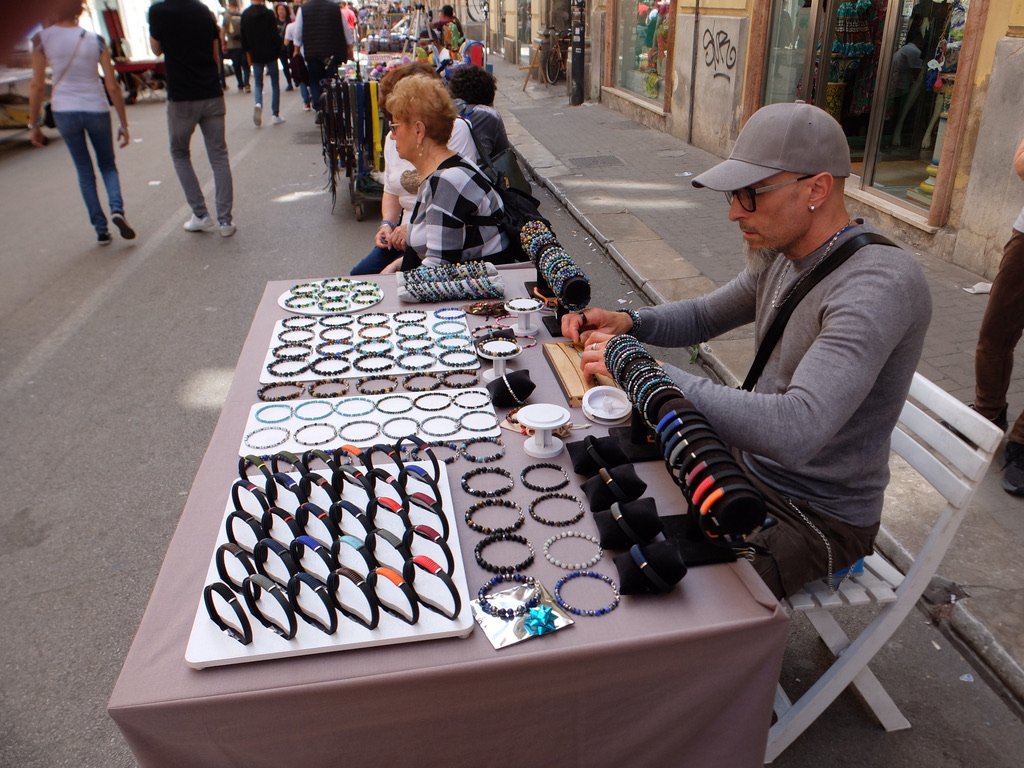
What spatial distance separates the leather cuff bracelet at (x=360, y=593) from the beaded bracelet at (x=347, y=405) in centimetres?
75

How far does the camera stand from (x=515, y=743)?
4.62ft

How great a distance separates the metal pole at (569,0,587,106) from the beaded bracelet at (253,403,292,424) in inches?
479

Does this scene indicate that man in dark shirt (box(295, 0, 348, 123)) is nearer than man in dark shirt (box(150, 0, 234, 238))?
No

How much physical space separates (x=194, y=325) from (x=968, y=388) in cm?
454

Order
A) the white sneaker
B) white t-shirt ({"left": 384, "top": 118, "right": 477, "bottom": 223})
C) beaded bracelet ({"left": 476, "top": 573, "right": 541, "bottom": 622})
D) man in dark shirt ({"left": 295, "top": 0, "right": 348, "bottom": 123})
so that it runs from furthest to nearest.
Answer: man in dark shirt ({"left": 295, "top": 0, "right": 348, "bottom": 123}) < the white sneaker < white t-shirt ({"left": 384, "top": 118, "right": 477, "bottom": 223}) < beaded bracelet ({"left": 476, "top": 573, "right": 541, "bottom": 622})

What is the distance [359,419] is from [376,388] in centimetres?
19

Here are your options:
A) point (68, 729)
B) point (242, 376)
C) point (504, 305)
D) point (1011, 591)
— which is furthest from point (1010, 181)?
point (68, 729)

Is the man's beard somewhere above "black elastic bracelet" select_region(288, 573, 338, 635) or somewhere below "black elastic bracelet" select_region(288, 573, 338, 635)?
above

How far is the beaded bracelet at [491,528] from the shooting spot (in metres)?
1.64

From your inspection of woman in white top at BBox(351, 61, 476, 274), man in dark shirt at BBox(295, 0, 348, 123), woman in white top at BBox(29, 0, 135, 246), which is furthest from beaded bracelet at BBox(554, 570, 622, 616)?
man in dark shirt at BBox(295, 0, 348, 123)

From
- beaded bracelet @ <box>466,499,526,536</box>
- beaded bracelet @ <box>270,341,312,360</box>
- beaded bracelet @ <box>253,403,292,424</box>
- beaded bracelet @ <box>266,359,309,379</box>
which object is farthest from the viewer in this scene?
beaded bracelet @ <box>270,341,312,360</box>

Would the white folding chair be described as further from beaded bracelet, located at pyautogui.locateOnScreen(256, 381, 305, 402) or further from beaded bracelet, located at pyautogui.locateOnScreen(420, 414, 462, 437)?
beaded bracelet, located at pyautogui.locateOnScreen(256, 381, 305, 402)

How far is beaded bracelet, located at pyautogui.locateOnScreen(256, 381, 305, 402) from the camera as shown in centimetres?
222

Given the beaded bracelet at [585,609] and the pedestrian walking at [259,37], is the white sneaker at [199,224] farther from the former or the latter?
the beaded bracelet at [585,609]
